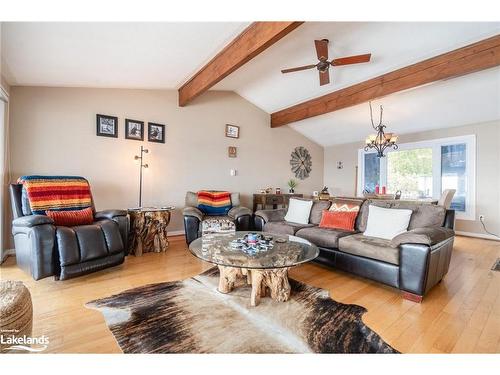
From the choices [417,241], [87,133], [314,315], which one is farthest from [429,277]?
[87,133]

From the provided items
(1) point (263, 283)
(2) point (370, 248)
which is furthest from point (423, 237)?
(1) point (263, 283)

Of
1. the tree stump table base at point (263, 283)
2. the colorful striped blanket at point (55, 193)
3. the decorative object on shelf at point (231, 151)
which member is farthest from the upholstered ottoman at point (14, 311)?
the decorative object on shelf at point (231, 151)

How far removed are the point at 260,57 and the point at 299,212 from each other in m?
2.28

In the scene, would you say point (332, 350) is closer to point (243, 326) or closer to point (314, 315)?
point (314, 315)

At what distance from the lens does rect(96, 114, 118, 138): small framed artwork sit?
340cm

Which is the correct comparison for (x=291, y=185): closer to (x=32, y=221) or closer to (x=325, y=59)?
(x=325, y=59)

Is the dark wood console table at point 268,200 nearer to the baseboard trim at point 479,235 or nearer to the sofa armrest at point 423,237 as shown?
the sofa armrest at point 423,237

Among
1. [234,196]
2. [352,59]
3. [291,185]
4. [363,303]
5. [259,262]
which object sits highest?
[352,59]

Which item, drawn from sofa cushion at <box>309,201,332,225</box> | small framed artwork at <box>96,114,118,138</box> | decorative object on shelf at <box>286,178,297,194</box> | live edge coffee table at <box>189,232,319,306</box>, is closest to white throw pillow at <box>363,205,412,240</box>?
sofa cushion at <box>309,201,332,225</box>

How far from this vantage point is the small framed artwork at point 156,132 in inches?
151

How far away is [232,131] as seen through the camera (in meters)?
4.78

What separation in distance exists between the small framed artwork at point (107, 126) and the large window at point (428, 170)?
533 cm
